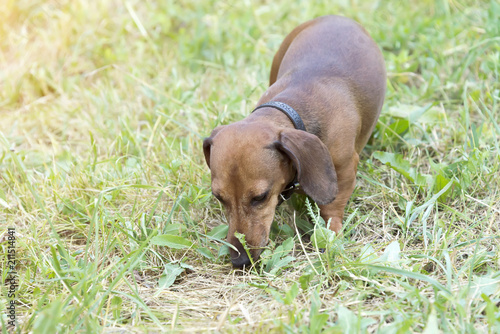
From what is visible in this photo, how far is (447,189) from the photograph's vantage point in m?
3.25

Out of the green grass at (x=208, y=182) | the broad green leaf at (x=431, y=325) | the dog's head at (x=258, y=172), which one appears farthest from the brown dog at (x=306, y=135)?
the broad green leaf at (x=431, y=325)

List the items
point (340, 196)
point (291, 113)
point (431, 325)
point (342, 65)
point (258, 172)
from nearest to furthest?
point (431, 325)
point (258, 172)
point (291, 113)
point (340, 196)
point (342, 65)

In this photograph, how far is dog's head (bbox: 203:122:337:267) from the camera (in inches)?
109

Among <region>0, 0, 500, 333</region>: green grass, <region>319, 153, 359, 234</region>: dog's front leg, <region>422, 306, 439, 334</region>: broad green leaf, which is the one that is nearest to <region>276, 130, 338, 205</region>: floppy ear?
<region>0, 0, 500, 333</region>: green grass

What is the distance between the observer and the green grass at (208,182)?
247cm

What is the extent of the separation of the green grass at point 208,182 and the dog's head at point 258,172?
0.61ft

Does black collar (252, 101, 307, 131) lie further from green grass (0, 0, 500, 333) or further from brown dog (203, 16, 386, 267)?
green grass (0, 0, 500, 333)

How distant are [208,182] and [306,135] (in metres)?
1.02

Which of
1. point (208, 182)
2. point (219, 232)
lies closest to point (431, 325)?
point (219, 232)

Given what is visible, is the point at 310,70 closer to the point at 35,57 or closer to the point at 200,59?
the point at 200,59

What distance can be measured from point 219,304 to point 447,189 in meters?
1.67

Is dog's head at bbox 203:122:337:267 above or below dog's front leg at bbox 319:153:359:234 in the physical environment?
above

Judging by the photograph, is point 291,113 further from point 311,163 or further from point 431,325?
point 431,325

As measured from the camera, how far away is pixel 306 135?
2.85 m
